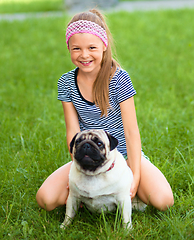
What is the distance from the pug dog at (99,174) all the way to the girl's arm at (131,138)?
0.46 feet

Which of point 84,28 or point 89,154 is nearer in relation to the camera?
point 89,154

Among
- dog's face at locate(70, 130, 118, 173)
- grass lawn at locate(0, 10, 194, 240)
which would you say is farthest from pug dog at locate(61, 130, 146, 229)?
grass lawn at locate(0, 10, 194, 240)

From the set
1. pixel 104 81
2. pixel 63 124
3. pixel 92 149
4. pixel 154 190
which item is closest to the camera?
pixel 92 149

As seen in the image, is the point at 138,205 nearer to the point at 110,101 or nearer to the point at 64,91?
the point at 110,101

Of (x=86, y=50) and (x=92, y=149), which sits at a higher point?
(x=86, y=50)

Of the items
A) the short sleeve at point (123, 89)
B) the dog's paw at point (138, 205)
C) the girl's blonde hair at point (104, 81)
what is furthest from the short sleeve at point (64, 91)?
the dog's paw at point (138, 205)

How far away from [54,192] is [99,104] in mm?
743

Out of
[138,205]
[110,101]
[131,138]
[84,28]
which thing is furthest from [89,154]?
[84,28]

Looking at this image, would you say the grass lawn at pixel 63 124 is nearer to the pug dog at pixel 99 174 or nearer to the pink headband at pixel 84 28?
the pug dog at pixel 99 174

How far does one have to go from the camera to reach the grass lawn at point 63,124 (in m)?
2.10

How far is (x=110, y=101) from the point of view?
2330 mm

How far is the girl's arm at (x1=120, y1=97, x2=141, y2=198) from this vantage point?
2.19 m

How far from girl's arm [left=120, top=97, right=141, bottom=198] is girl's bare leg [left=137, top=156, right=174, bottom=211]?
0.25 feet

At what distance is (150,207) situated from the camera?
229 centimetres
